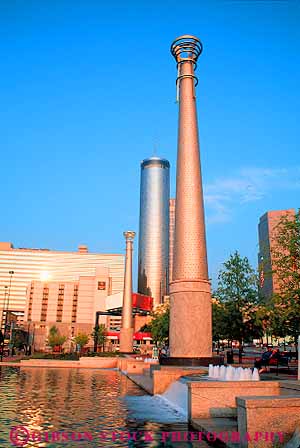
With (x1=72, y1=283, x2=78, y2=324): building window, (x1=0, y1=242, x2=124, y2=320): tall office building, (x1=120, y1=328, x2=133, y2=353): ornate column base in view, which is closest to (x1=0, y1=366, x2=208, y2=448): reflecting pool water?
(x1=120, y1=328, x2=133, y2=353): ornate column base

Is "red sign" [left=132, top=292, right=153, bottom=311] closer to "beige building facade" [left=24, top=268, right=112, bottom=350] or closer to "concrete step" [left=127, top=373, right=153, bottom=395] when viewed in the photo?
"beige building facade" [left=24, top=268, right=112, bottom=350]

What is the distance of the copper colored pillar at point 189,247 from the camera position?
1994cm

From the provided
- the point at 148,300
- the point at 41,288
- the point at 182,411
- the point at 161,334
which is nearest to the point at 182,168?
the point at 182,411

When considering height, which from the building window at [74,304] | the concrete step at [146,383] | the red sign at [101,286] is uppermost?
the red sign at [101,286]

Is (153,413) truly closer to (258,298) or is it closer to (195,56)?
(195,56)

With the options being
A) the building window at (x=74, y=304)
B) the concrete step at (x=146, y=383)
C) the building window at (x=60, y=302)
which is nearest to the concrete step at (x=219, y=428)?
the concrete step at (x=146, y=383)

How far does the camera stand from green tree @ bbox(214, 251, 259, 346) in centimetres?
3503

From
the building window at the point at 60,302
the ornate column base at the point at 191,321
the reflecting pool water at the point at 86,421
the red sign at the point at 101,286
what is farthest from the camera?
the building window at the point at 60,302

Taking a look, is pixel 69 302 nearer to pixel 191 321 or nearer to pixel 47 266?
pixel 47 266

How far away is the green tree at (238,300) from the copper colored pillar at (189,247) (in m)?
14.7

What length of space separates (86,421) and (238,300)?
25744 mm

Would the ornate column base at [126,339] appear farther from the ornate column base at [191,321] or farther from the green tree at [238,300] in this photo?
the ornate column base at [191,321]

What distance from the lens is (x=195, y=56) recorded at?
25.0m

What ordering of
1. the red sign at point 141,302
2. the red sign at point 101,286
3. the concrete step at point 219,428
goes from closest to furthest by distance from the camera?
the concrete step at point 219,428, the red sign at point 141,302, the red sign at point 101,286
